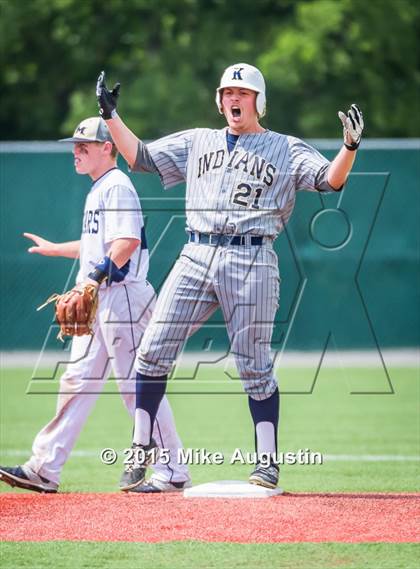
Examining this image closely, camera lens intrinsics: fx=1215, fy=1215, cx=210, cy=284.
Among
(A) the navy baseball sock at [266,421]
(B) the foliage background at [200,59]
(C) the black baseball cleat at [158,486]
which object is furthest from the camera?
(B) the foliage background at [200,59]

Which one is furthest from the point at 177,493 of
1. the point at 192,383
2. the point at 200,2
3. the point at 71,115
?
the point at 200,2

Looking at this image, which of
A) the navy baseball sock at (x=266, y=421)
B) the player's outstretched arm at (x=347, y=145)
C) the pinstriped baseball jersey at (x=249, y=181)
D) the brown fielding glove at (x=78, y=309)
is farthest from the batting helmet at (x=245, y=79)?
the navy baseball sock at (x=266, y=421)

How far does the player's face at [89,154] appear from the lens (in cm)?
692

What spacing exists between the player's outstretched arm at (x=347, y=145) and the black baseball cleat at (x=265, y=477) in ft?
4.86

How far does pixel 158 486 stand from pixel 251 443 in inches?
113

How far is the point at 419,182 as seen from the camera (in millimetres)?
13117

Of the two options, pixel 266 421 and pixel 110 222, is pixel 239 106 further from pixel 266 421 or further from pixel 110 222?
pixel 266 421

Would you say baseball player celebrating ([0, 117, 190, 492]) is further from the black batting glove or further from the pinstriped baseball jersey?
the black batting glove

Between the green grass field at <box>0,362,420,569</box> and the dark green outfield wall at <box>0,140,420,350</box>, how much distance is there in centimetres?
57

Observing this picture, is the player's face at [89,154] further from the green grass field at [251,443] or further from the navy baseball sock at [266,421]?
the green grass field at [251,443]

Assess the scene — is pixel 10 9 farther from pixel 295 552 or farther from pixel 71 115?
pixel 295 552

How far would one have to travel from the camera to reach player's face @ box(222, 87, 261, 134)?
6.15 meters

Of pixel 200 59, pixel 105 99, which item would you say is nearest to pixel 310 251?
pixel 105 99

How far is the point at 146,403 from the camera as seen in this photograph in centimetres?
634
